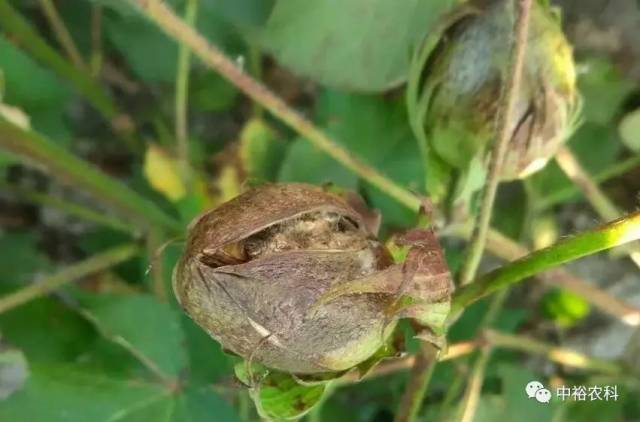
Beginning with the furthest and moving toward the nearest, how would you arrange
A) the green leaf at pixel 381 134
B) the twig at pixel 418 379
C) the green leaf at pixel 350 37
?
1. the green leaf at pixel 381 134
2. the green leaf at pixel 350 37
3. the twig at pixel 418 379

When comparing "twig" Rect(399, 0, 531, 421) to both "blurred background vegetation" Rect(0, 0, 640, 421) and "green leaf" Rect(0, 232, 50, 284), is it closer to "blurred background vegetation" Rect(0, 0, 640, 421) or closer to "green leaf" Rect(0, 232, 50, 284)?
"blurred background vegetation" Rect(0, 0, 640, 421)

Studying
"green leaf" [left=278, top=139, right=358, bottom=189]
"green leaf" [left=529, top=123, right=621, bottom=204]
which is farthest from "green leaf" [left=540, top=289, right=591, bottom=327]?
"green leaf" [left=278, top=139, right=358, bottom=189]

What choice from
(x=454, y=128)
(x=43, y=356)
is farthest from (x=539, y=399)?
(x=43, y=356)

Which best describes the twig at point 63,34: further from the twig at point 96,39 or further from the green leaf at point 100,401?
the green leaf at point 100,401

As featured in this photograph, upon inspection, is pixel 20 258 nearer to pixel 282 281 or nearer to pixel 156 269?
pixel 156 269

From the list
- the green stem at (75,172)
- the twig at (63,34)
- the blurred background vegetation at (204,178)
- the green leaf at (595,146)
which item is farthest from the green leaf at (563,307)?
the twig at (63,34)

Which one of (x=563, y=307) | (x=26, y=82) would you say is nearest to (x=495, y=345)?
(x=563, y=307)
